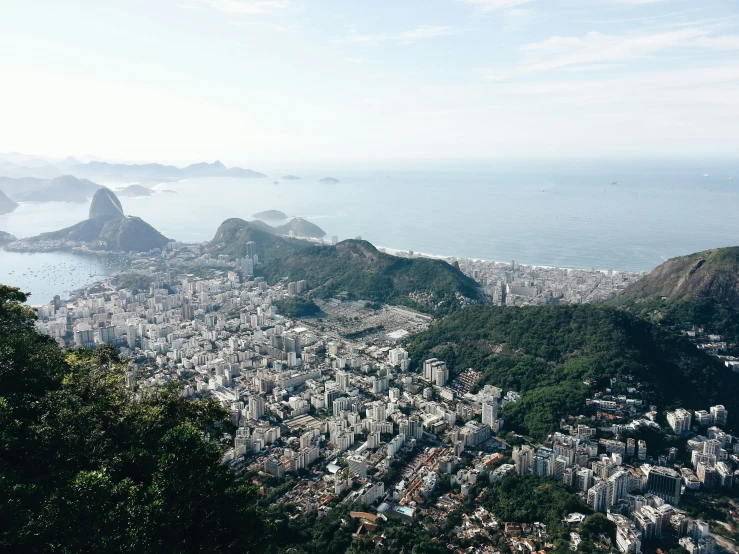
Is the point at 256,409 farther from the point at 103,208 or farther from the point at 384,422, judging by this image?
the point at 103,208

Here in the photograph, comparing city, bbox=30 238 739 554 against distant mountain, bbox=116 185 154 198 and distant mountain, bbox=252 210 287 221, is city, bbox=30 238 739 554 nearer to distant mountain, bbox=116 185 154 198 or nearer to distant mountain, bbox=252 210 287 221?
distant mountain, bbox=252 210 287 221

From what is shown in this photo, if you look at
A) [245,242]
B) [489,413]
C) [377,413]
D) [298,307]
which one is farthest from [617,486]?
[245,242]

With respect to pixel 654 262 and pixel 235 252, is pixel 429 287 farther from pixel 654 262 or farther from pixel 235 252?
pixel 654 262

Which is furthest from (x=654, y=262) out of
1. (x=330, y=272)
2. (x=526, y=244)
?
(x=330, y=272)

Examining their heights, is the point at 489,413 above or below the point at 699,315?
below

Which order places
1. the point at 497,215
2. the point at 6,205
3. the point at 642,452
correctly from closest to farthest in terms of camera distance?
the point at 642,452
the point at 497,215
the point at 6,205

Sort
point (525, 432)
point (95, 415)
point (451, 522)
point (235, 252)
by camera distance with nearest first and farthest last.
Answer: point (95, 415)
point (451, 522)
point (525, 432)
point (235, 252)
